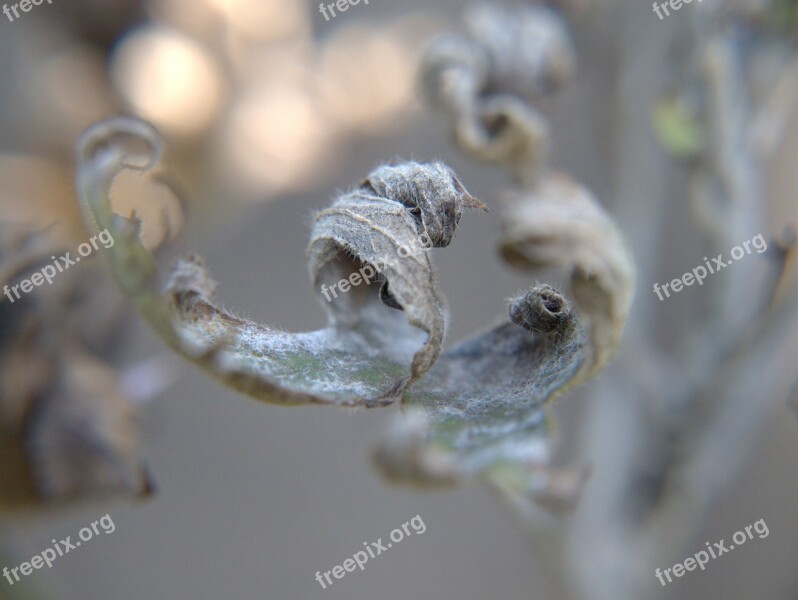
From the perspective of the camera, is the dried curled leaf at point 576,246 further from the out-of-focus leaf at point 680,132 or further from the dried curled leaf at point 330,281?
the out-of-focus leaf at point 680,132

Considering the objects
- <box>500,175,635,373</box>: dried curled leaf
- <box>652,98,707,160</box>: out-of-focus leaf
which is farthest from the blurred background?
<box>500,175,635,373</box>: dried curled leaf

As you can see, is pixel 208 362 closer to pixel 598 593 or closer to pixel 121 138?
pixel 121 138

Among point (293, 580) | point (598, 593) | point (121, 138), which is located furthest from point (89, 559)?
point (121, 138)

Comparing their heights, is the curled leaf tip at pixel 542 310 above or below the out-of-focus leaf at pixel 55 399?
below

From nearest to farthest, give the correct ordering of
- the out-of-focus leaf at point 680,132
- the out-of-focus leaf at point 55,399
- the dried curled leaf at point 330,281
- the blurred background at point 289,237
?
1. the dried curled leaf at point 330,281
2. the out-of-focus leaf at point 55,399
3. the out-of-focus leaf at point 680,132
4. the blurred background at point 289,237

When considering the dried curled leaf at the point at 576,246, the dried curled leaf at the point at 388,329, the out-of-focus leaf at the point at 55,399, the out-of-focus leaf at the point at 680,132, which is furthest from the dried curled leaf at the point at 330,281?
the out-of-focus leaf at the point at 680,132
